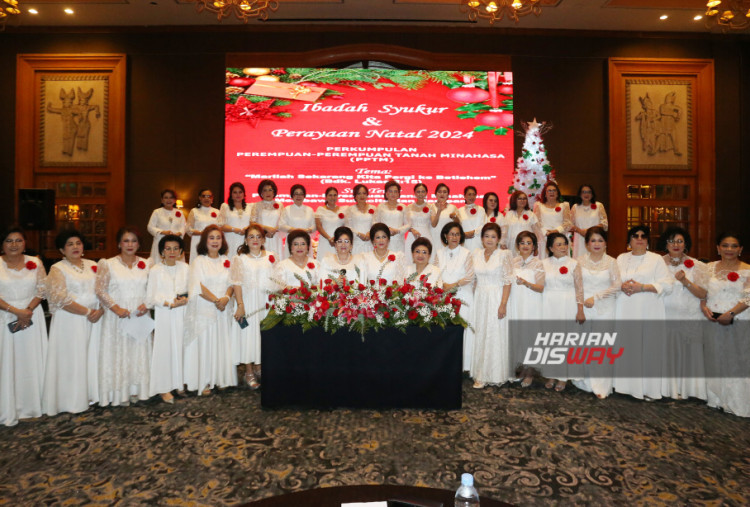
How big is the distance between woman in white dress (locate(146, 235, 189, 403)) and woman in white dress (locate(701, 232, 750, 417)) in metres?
5.36

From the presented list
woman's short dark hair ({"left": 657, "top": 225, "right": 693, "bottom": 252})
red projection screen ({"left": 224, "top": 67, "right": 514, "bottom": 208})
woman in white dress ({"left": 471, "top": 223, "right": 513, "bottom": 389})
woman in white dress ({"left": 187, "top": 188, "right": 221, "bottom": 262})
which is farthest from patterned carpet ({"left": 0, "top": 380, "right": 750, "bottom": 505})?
red projection screen ({"left": 224, "top": 67, "right": 514, "bottom": 208})

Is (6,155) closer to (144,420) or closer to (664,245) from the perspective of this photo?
(144,420)

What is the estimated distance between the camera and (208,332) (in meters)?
4.92

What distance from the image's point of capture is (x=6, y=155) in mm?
9445

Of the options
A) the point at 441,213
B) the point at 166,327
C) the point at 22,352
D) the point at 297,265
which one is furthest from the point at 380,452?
the point at 441,213

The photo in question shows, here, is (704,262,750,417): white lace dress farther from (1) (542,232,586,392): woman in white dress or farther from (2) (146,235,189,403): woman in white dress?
(2) (146,235,189,403): woman in white dress

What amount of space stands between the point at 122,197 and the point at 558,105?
922cm

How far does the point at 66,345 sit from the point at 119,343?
1.45ft

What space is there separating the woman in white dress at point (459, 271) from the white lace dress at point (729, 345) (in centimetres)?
238

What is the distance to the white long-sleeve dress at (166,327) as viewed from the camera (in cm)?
466

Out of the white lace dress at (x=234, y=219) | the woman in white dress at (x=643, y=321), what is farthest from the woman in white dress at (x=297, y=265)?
the woman in white dress at (x=643, y=321)

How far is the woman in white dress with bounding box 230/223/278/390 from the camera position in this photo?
16.5ft

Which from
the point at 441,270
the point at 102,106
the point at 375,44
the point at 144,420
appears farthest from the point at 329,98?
the point at 144,420

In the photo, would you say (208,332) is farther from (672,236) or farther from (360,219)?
(672,236)
